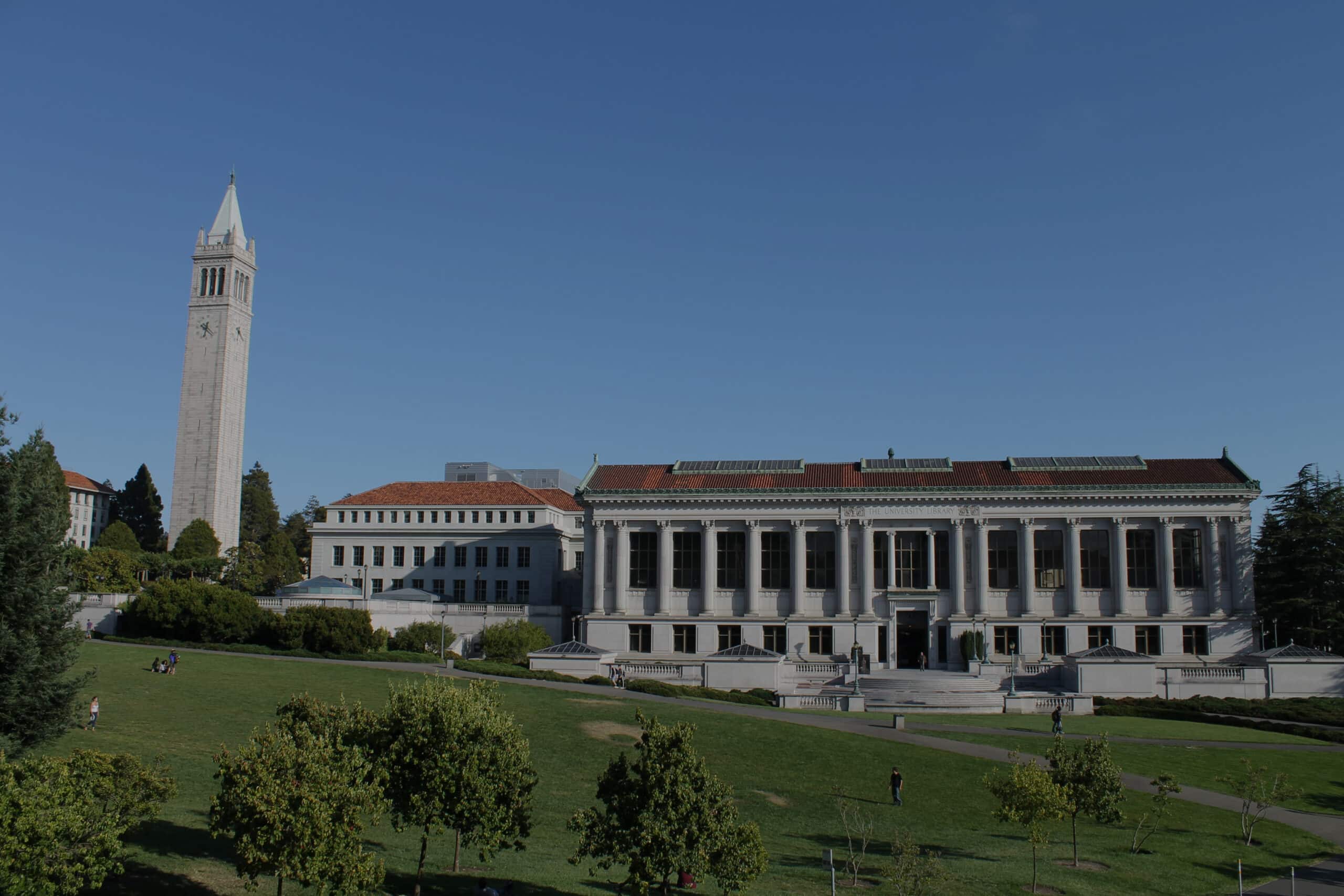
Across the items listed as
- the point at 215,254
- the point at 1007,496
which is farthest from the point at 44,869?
the point at 215,254

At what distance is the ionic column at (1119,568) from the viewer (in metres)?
78.1

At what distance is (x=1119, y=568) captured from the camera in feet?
258

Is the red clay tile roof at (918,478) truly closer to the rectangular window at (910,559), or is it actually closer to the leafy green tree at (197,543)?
the rectangular window at (910,559)

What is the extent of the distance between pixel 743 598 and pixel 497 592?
27275 mm

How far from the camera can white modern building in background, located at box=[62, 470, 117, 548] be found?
485 feet

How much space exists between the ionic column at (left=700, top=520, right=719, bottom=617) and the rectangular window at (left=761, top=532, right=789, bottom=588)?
356 cm

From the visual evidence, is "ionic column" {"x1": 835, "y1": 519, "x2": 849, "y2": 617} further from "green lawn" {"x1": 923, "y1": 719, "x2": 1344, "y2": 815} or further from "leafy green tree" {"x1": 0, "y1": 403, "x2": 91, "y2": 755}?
"leafy green tree" {"x1": 0, "y1": 403, "x2": 91, "y2": 755}

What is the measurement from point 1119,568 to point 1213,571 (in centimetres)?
640

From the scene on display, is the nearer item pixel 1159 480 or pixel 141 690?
pixel 141 690

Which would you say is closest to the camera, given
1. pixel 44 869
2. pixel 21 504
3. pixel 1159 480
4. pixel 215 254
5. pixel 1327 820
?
pixel 44 869

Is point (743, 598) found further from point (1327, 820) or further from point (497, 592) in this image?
point (1327, 820)

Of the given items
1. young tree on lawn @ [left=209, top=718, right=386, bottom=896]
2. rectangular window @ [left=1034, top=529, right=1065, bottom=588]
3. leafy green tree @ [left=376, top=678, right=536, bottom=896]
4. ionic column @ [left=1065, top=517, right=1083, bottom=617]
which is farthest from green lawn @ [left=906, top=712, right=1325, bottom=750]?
young tree on lawn @ [left=209, top=718, right=386, bottom=896]

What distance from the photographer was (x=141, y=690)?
152ft

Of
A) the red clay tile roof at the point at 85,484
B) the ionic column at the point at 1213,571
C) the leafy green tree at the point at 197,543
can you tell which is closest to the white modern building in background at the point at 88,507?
the red clay tile roof at the point at 85,484
